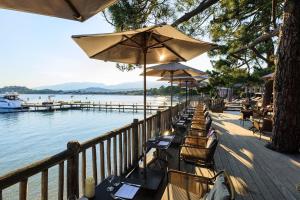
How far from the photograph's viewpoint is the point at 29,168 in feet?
6.45

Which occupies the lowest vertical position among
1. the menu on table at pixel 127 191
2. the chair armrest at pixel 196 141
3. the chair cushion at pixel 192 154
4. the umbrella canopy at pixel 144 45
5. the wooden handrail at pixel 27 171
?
the chair cushion at pixel 192 154

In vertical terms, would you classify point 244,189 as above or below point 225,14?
below

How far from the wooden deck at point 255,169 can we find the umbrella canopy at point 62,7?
8.77 feet

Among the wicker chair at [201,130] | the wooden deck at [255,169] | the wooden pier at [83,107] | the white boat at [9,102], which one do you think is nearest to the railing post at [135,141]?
the wooden deck at [255,169]

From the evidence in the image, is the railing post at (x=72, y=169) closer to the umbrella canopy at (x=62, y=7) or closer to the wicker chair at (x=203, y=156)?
the umbrella canopy at (x=62, y=7)

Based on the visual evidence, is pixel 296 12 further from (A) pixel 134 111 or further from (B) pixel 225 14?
(A) pixel 134 111

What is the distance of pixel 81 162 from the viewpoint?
12.9ft

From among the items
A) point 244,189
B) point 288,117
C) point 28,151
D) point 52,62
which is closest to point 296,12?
point 288,117

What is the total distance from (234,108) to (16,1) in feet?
63.3

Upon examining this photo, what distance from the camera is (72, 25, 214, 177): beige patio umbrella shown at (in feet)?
9.48

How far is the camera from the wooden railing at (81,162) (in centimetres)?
196

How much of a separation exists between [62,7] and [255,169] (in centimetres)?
467

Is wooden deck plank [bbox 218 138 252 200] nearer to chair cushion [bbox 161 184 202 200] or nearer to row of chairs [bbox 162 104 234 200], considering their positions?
row of chairs [bbox 162 104 234 200]

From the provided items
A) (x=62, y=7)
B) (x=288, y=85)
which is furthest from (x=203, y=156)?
(x=288, y=85)
